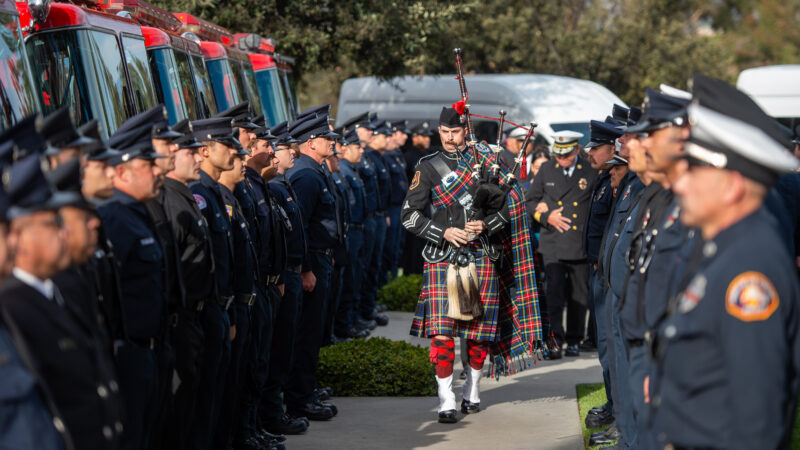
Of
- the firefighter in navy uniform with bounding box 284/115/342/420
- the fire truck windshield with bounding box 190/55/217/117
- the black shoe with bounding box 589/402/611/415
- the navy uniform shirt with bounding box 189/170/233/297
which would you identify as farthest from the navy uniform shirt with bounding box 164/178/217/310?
the fire truck windshield with bounding box 190/55/217/117

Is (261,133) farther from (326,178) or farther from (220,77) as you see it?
(220,77)

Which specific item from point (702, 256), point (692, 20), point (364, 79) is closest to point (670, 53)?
point (692, 20)

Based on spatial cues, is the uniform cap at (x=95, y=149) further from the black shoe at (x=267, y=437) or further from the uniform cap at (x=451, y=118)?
the uniform cap at (x=451, y=118)

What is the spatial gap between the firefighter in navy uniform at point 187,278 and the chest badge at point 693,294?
2.78 m

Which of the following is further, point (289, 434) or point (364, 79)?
point (364, 79)

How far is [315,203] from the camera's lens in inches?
361

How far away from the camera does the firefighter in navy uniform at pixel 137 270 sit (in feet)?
16.2

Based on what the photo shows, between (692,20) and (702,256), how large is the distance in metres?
35.8

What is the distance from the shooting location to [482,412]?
29.1 feet

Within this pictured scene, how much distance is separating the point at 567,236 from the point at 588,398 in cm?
240

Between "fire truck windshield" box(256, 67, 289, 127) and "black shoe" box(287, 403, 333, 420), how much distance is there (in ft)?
20.3

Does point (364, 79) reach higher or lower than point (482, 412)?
higher

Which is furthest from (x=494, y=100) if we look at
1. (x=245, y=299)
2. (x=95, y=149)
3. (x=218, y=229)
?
(x=95, y=149)

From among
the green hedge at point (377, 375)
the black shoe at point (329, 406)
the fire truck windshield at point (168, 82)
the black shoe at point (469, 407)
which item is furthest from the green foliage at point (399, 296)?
the black shoe at point (329, 406)
